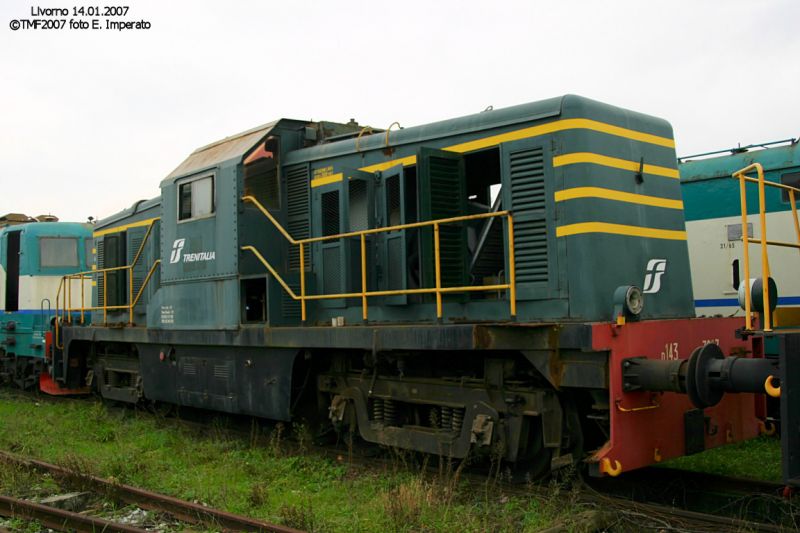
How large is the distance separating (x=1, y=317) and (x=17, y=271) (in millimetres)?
1054

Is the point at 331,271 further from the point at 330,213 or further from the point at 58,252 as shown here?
the point at 58,252

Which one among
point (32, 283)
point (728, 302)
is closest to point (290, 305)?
point (728, 302)

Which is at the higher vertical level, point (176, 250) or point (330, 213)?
point (330, 213)

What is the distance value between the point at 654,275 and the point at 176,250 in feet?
20.1

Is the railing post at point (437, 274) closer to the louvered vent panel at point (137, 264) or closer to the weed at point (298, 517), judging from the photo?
the weed at point (298, 517)

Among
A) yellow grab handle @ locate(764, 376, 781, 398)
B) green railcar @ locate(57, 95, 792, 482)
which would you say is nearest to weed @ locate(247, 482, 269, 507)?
green railcar @ locate(57, 95, 792, 482)

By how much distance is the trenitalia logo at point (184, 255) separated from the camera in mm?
9336

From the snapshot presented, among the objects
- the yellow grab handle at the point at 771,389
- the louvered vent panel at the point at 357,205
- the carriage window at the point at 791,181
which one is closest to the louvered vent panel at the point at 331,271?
the louvered vent panel at the point at 357,205

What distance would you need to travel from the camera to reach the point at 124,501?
6773 millimetres

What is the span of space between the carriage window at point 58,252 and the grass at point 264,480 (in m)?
5.49

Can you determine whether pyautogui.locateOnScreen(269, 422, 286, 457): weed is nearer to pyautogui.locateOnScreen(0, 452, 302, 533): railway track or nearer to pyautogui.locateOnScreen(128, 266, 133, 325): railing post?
pyautogui.locateOnScreen(0, 452, 302, 533): railway track

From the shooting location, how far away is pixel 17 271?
52.6 feet

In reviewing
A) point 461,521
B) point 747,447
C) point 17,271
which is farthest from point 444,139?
point 17,271

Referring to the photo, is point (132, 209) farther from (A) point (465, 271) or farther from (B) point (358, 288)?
(A) point (465, 271)
